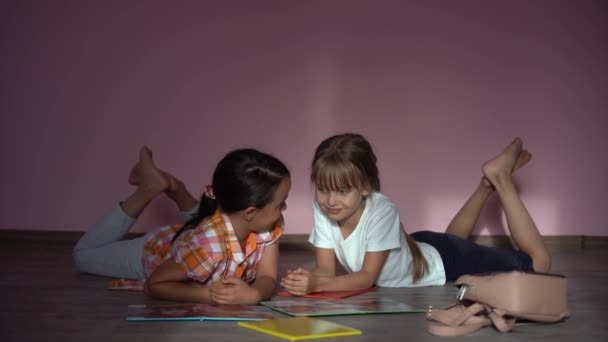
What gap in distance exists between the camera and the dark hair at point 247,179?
7.03ft

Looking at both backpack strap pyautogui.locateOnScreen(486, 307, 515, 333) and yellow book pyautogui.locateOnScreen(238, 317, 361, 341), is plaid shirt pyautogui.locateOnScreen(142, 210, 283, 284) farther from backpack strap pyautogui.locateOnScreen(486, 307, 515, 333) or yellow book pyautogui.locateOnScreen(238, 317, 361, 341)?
backpack strap pyautogui.locateOnScreen(486, 307, 515, 333)

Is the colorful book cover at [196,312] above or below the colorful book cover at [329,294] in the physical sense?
above

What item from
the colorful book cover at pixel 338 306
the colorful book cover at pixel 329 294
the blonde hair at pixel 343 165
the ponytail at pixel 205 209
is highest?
the blonde hair at pixel 343 165

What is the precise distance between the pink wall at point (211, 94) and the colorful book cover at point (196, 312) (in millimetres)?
1962

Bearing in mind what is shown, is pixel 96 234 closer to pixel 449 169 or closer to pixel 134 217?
pixel 134 217

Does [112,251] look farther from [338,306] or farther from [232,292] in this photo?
[338,306]

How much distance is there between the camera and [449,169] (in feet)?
13.5

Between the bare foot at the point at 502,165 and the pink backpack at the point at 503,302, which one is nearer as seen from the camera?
the pink backpack at the point at 503,302

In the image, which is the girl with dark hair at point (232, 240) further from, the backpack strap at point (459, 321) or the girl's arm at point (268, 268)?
the backpack strap at point (459, 321)

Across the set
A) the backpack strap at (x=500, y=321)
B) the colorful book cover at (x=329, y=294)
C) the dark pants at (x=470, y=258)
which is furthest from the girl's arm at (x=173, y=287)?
the dark pants at (x=470, y=258)

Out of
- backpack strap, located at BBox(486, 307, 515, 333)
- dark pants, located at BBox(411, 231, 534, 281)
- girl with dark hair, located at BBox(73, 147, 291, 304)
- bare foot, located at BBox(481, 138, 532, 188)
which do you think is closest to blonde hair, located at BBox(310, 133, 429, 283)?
girl with dark hair, located at BBox(73, 147, 291, 304)

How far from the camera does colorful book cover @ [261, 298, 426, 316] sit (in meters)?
1.98

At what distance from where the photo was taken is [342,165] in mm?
2320

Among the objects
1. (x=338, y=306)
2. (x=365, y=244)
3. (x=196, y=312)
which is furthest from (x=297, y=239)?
(x=196, y=312)
